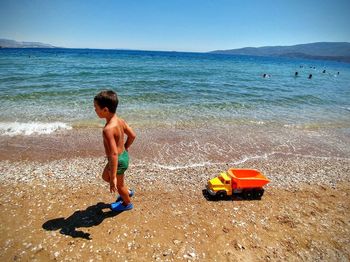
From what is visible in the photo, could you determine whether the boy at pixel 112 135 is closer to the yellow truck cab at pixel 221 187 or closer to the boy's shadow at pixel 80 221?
the boy's shadow at pixel 80 221

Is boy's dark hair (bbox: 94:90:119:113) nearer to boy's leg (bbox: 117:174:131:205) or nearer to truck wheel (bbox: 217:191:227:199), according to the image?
boy's leg (bbox: 117:174:131:205)

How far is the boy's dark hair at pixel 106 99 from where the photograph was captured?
3982 millimetres

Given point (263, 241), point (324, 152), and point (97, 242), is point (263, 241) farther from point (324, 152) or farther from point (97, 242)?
point (324, 152)

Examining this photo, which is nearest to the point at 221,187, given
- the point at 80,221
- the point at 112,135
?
the point at 112,135

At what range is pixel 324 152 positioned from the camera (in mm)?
9312

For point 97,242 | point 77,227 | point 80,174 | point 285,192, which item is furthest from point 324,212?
point 80,174

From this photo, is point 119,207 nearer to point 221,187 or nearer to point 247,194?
point 221,187

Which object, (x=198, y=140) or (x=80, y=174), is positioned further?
(x=198, y=140)

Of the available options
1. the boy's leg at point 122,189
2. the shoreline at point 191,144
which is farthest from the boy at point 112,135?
the shoreline at point 191,144

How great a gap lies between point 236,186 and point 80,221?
3798 millimetres

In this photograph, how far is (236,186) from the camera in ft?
19.0

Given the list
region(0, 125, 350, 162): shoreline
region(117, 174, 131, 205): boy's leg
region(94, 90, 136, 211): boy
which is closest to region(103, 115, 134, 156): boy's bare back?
region(94, 90, 136, 211): boy

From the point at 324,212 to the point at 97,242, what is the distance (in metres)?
5.38

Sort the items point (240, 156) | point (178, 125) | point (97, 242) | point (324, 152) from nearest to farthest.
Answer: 1. point (97, 242)
2. point (240, 156)
3. point (324, 152)
4. point (178, 125)
